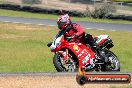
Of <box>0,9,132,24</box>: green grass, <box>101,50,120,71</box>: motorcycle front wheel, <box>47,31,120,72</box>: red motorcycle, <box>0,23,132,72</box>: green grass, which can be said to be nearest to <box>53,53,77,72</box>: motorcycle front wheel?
<box>47,31,120,72</box>: red motorcycle

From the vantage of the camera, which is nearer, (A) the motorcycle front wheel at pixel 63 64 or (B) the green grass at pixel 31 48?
(A) the motorcycle front wheel at pixel 63 64

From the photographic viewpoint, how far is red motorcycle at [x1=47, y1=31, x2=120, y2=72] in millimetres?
10797

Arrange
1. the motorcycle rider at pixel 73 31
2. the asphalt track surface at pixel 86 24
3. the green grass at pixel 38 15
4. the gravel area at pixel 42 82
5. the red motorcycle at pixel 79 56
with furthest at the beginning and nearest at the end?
1. the green grass at pixel 38 15
2. the asphalt track surface at pixel 86 24
3. the motorcycle rider at pixel 73 31
4. the red motorcycle at pixel 79 56
5. the gravel area at pixel 42 82

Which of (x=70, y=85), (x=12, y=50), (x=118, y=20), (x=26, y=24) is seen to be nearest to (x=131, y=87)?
(x=70, y=85)

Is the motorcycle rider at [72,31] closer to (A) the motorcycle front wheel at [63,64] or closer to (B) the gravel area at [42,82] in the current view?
(A) the motorcycle front wheel at [63,64]

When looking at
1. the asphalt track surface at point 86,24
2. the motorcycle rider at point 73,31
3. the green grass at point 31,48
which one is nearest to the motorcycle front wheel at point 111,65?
the motorcycle rider at point 73,31

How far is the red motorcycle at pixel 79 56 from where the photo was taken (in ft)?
35.4

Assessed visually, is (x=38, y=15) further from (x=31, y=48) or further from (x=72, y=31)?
(x=72, y=31)

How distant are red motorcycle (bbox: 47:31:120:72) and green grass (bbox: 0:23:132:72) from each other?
1.55 meters

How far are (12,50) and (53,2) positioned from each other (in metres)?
23.5

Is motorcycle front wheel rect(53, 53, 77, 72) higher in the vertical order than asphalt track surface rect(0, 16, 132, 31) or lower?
higher

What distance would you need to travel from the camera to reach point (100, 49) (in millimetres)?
11242

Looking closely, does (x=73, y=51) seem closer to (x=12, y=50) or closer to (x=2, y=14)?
(x=12, y=50)

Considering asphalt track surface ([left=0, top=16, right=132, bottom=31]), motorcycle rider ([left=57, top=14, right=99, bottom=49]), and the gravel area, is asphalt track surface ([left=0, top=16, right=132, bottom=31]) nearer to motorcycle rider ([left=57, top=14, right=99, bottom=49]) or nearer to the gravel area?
motorcycle rider ([left=57, top=14, right=99, bottom=49])
